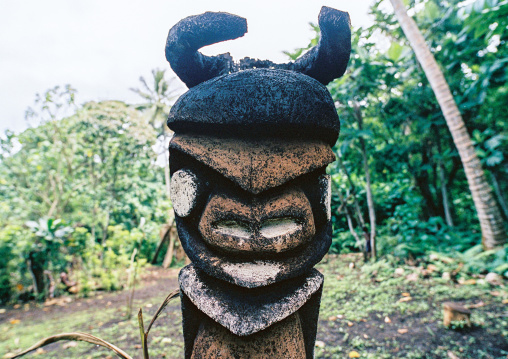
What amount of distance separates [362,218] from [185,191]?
3.94 metres

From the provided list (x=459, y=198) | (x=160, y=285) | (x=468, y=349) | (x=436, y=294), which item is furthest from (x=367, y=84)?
(x=160, y=285)

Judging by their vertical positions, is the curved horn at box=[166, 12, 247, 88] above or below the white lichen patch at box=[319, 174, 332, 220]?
above

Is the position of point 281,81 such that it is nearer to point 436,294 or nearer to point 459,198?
point 436,294

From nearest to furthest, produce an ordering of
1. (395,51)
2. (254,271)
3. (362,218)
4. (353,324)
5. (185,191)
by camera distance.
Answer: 1. (254,271)
2. (185,191)
3. (353,324)
4. (395,51)
5. (362,218)

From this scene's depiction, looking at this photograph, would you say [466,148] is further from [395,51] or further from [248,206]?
[248,206]

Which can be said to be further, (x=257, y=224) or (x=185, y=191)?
(x=185, y=191)

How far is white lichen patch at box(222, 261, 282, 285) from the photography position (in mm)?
910

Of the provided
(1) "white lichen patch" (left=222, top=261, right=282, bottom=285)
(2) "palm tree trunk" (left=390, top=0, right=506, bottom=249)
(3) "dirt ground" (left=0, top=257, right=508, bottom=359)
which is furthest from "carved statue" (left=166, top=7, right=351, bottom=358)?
(2) "palm tree trunk" (left=390, top=0, right=506, bottom=249)

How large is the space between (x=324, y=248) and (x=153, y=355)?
6.50 feet

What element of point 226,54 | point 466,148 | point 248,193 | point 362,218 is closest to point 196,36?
point 226,54

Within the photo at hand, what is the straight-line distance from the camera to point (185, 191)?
3.48ft

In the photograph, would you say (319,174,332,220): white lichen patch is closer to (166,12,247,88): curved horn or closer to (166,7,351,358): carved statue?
(166,7,351,358): carved statue

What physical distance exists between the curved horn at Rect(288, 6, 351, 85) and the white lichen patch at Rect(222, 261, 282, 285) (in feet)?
2.72

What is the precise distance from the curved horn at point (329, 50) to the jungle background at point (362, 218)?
1957 millimetres
